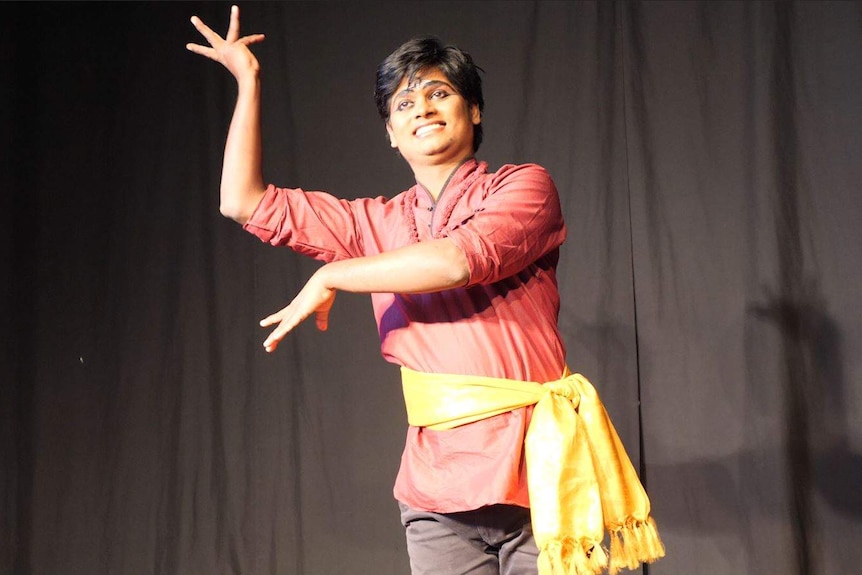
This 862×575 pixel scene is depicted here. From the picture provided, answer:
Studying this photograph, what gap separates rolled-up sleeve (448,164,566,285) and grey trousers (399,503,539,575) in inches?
12.4

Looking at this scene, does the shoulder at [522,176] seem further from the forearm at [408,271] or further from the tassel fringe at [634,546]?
the tassel fringe at [634,546]

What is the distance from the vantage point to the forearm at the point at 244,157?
137 cm

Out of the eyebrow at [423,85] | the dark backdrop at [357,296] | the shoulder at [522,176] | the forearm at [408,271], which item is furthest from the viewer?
the dark backdrop at [357,296]

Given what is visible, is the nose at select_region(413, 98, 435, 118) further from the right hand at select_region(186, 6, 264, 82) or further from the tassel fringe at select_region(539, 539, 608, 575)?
the tassel fringe at select_region(539, 539, 608, 575)

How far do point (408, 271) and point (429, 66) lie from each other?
1.33 feet

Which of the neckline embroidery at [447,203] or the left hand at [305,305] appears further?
the neckline embroidery at [447,203]

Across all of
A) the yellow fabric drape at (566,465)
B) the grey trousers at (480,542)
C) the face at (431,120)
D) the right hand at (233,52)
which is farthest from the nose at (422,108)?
the grey trousers at (480,542)

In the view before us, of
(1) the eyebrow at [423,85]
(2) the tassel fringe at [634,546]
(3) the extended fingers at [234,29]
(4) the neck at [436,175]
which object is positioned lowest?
(2) the tassel fringe at [634,546]

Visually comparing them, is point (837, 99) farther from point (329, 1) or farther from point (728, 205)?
point (329, 1)

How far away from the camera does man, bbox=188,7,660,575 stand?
118cm

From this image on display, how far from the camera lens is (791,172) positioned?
2541 millimetres

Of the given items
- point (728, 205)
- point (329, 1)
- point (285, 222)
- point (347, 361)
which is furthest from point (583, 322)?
point (285, 222)

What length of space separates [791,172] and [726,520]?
96 centimetres

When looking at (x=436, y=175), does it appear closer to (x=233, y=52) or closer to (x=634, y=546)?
(x=233, y=52)
